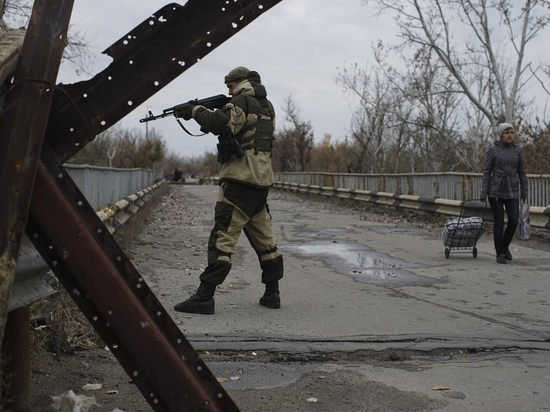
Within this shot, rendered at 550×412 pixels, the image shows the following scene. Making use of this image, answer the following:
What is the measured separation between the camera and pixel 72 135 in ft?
9.02

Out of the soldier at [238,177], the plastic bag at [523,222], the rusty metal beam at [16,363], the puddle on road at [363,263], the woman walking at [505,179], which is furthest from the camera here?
the plastic bag at [523,222]

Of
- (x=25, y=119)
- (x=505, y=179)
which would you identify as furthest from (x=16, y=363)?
(x=505, y=179)

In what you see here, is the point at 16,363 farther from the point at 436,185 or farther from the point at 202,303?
the point at 436,185

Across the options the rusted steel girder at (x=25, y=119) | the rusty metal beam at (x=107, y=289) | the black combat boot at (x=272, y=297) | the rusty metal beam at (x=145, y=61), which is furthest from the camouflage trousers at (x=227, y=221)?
the rusted steel girder at (x=25, y=119)

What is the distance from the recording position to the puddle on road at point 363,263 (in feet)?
27.9

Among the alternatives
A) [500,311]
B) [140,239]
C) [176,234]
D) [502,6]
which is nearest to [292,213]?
[176,234]

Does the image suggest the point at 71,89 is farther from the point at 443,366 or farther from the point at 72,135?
the point at 443,366

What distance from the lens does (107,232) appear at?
2688 mm

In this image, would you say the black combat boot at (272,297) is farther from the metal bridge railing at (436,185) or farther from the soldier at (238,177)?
the metal bridge railing at (436,185)

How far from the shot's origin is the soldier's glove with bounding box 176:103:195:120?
5.95 metres

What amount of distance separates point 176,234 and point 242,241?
5.48 ft

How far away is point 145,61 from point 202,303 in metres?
3.66

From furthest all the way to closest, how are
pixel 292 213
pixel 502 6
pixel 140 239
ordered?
pixel 502 6 → pixel 292 213 → pixel 140 239

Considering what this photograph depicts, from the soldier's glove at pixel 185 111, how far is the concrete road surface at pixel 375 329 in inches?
65.7
